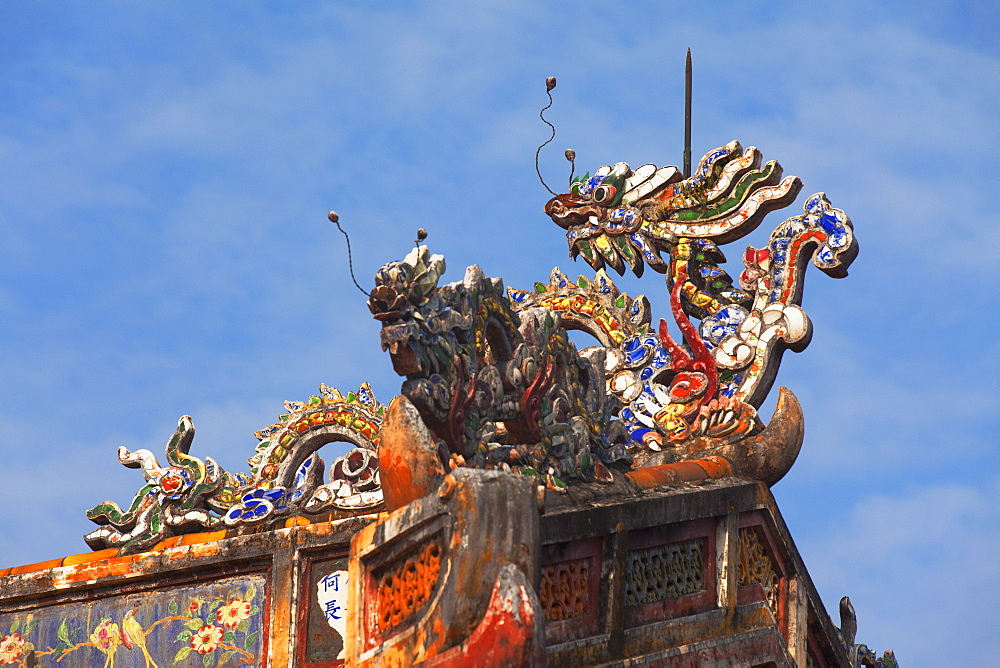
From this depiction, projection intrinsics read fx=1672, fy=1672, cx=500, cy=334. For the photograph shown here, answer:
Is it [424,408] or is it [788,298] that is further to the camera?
[788,298]

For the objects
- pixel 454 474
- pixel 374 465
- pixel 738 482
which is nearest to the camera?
pixel 454 474

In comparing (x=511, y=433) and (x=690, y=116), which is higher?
(x=690, y=116)

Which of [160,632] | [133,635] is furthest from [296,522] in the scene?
[133,635]

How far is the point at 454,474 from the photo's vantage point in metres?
7.69

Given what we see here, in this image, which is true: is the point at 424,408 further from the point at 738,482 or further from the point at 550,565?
the point at 738,482

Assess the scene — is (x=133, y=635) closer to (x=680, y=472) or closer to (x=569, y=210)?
(x=680, y=472)

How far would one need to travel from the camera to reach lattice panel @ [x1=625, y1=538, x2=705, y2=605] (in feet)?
30.7

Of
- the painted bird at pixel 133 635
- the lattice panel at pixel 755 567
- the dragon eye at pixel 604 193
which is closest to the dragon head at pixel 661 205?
the dragon eye at pixel 604 193

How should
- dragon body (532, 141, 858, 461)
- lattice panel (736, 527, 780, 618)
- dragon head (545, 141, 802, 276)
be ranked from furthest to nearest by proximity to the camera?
dragon head (545, 141, 802, 276)
dragon body (532, 141, 858, 461)
lattice panel (736, 527, 780, 618)

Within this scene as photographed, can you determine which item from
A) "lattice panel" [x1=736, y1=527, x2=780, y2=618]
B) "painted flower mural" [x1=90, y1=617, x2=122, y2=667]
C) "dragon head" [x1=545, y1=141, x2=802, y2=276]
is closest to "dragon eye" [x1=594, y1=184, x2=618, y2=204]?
"dragon head" [x1=545, y1=141, x2=802, y2=276]

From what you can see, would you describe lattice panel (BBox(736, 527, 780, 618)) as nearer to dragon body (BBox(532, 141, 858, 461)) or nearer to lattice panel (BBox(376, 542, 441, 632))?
dragon body (BBox(532, 141, 858, 461))

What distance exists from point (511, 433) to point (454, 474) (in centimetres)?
147

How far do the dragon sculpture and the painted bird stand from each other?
18.7 inches

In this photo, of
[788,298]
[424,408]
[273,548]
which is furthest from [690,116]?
[424,408]
